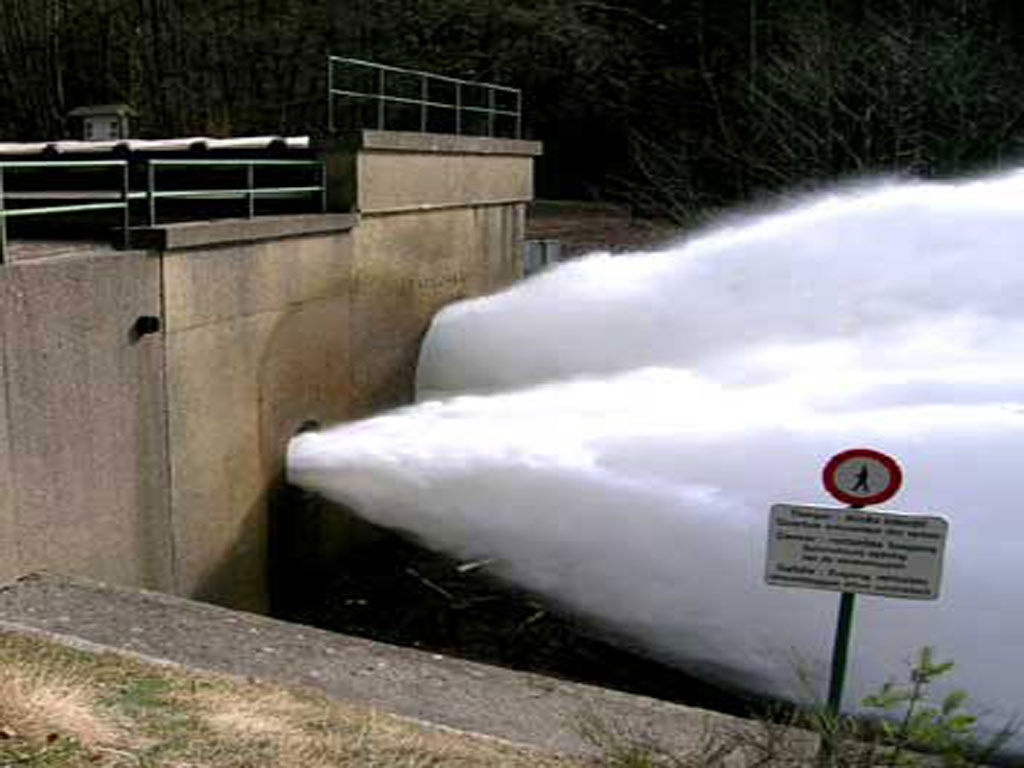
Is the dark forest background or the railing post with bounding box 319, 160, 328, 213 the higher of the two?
the dark forest background

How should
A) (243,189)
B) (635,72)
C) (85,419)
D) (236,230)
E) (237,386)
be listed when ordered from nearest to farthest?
(85,419) < (236,230) < (237,386) < (243,189) < (635,72)

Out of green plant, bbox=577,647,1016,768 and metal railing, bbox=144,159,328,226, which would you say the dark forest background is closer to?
metal railing, bbox=144,159,328,226

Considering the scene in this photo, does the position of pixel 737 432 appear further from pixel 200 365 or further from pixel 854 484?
pixel 854 484

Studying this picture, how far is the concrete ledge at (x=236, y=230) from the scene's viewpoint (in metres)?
8.81

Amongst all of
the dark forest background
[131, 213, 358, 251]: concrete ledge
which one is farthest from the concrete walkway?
the dark forest background

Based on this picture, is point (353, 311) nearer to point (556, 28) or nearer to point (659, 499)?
point (659, 499)

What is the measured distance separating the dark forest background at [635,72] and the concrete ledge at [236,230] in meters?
13.2

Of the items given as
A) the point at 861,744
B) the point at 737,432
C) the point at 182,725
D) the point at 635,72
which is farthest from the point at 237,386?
the point at 635,72

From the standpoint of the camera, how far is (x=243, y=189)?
12.0 m

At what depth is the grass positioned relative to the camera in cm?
443

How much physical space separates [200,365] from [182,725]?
198 inches

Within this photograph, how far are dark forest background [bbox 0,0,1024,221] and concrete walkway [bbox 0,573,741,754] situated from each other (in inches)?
691

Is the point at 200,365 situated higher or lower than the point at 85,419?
higher

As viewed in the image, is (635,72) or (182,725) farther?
(635,72)
